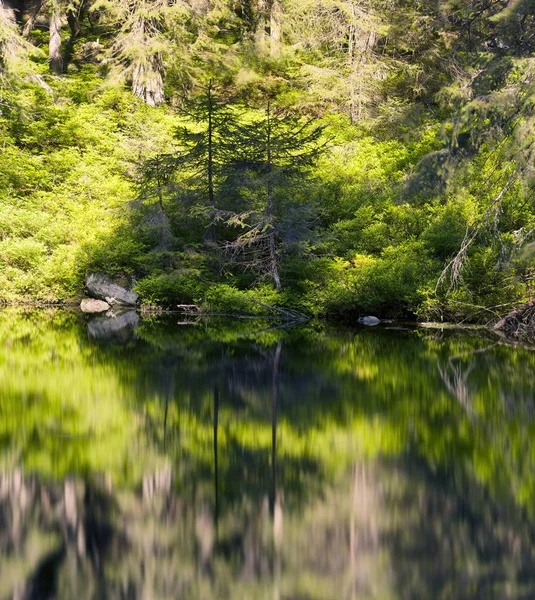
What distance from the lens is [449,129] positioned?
13906 millimetres

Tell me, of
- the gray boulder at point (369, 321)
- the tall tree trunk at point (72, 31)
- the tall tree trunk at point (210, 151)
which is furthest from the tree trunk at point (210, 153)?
the tall tree trunk at point (72, 31)

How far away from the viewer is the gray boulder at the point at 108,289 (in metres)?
22.4

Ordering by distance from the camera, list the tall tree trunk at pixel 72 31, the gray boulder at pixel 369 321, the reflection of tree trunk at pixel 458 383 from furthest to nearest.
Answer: the tall tree trunk at pixel 72 31, the gray boulder at pixel 369 321, the reflection of tree trunk at pixel 458 383

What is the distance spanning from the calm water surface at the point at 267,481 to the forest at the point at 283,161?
5.68 m

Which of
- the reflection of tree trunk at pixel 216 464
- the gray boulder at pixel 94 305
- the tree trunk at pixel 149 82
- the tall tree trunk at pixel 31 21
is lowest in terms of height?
the reflection of tree trunk at pixel 216 464

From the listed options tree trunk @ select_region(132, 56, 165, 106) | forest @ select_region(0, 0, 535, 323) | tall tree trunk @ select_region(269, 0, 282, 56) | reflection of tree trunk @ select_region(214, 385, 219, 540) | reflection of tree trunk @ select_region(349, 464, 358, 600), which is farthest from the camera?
tree trunk @ select_region(132, 56, 165, 106)

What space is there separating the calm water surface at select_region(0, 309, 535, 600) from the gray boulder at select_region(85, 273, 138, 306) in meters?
12.0

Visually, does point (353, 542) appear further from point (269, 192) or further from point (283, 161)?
point (283, 161)

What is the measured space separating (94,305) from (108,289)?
0.69m

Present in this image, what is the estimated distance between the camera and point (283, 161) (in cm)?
2002

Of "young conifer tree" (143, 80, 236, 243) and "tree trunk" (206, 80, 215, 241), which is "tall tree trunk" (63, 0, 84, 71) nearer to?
"young conifer tree" (143, 80, 236, 243)

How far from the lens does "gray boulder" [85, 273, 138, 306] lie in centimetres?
2241

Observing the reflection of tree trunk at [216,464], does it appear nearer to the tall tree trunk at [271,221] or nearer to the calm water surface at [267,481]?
the calm water surface at [267,481]

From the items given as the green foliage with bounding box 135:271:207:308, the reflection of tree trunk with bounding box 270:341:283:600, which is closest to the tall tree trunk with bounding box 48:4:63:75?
the green foliage with bounding box 135:271:207:308
